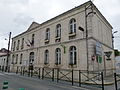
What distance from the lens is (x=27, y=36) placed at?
20.8 meters

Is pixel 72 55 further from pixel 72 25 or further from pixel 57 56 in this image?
pixel 72 25

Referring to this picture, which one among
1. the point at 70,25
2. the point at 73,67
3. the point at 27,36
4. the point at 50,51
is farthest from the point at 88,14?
the point at 27,36

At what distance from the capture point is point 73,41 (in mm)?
12578

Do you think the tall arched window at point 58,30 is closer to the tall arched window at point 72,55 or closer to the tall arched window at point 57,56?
the tall arched window at point 57,56

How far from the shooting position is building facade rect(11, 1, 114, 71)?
37.6 feet

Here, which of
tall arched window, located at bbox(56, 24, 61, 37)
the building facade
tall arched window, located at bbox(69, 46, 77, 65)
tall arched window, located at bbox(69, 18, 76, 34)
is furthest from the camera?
tall arched window, located at bbox(56, 24, 61, 37)

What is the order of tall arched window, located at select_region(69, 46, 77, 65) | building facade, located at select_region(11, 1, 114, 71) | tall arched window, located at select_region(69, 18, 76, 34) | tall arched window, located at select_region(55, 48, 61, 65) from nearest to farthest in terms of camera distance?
building facade, located at select_region(11, 1, 114, 71) < tall arched window, located at select_region(69, 46, 77, 65) < tall arched window, located at select_region(69, 18, 76, 34) < tall arched window, located at select_region(55, 48, 61, 65)

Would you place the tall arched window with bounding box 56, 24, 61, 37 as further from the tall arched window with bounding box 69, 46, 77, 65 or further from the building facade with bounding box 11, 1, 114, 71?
the tall arched window with bounding box 69, 46, 77, 65

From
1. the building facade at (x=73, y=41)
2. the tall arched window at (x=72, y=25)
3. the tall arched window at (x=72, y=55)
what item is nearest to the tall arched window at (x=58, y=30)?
the building facade at (x=73, y=41)

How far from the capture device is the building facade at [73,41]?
1146 cm

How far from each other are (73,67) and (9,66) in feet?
55.7

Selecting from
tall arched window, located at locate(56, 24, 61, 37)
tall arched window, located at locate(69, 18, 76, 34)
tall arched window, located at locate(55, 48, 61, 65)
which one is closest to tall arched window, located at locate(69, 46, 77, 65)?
tall arched window, located at locate(55, 48, 61, 65)

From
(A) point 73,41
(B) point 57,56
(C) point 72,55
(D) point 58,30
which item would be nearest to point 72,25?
(A) point 73,41

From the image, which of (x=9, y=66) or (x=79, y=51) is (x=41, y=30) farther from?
(x=9, y=66)
